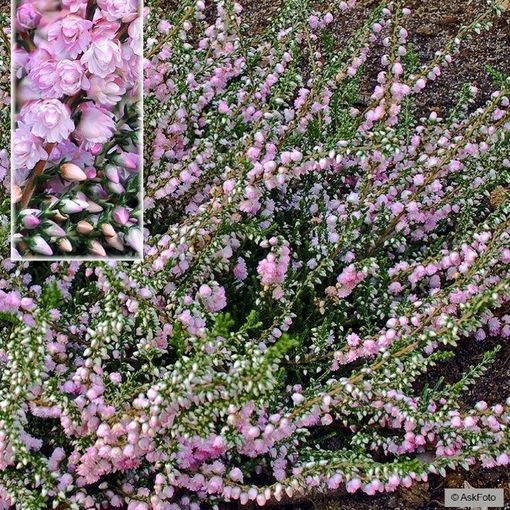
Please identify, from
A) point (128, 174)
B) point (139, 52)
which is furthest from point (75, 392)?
point (139, 52)

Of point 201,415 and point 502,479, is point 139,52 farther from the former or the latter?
point 502,479

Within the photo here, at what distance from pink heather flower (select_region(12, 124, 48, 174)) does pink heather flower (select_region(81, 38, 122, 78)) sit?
27 centimetres

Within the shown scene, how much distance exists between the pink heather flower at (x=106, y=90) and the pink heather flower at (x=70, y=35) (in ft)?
0.32

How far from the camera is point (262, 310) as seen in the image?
3537 millimetres

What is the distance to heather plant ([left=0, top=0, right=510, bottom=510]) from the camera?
2854 millimetres

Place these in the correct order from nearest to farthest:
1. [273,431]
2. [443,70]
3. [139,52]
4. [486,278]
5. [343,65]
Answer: [139,52] < [273,431] < [486,278] < [343,65] < [443,70]

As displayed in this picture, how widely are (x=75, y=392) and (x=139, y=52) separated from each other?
1.21 metres

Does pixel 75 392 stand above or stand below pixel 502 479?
above

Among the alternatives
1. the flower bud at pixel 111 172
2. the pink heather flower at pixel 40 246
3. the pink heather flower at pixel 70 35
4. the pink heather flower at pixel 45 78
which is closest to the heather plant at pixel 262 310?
the pink heather flower at pixel 40 246

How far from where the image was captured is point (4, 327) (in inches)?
131

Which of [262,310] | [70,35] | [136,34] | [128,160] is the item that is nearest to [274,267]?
[262,310]

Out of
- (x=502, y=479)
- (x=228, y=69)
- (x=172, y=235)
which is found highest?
(x=228, y=69)

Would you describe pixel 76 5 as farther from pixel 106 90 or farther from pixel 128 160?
pixel 128 160

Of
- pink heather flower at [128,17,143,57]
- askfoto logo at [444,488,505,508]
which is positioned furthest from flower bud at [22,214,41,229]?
askfoto logo at [444,488,505,508]
